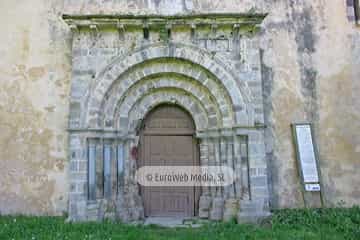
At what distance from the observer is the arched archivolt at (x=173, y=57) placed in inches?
195

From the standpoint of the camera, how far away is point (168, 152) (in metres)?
5.50

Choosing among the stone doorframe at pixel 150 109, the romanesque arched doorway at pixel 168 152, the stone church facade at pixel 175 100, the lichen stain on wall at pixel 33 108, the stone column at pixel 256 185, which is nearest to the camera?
the stone column at pixel 256 185

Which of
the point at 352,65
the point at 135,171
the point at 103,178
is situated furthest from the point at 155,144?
the point at 352,65

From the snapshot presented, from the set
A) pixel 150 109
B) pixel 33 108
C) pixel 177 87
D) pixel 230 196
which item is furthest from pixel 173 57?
pixel 33 108

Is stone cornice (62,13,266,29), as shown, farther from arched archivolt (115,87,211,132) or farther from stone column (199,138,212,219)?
stone column (199,138,212,219)

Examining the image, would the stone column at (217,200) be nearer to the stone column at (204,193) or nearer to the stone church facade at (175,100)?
the stone church facade at (175,100)

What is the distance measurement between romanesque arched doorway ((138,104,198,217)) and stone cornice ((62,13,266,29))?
5.09 ft

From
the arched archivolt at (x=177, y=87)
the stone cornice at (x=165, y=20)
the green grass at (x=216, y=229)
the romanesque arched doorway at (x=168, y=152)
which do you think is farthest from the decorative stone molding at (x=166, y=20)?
the green grass at (x=216, y=229)

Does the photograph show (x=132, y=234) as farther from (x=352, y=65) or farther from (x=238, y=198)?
(x=352, y=65)

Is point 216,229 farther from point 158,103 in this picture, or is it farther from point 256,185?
point 158,103

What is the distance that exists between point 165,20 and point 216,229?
11.6ft

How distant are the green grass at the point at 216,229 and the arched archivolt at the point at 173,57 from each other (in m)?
1.66

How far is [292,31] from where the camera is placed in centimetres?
560

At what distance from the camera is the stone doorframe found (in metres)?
4.82
